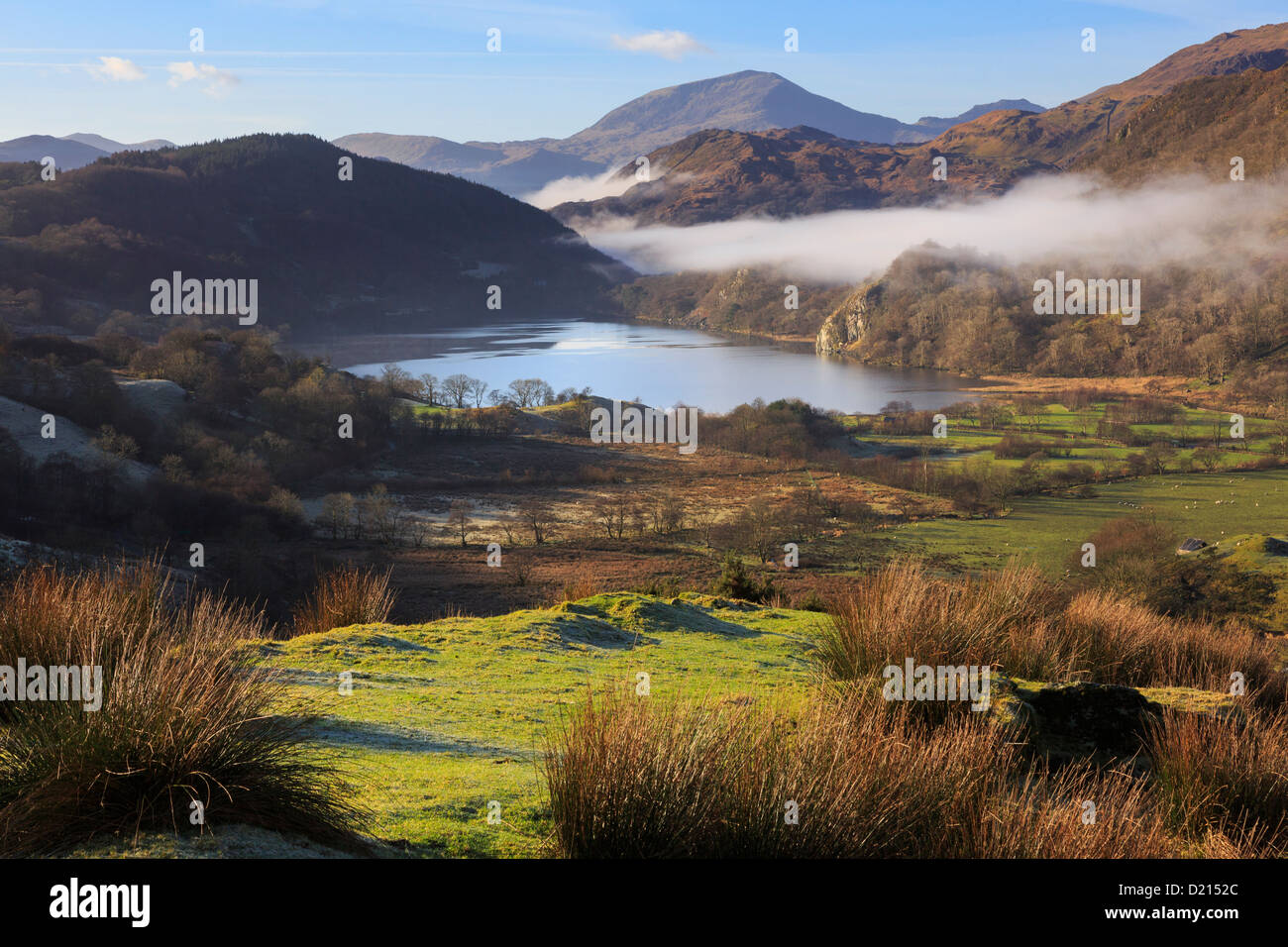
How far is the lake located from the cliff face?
6768 mm

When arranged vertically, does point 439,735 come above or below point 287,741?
below

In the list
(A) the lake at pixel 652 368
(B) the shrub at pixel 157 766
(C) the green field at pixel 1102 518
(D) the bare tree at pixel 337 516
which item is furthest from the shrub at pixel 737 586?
(A) the lake at pixel 652 368

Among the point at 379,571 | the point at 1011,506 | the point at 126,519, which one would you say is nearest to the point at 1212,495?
the point at 1011,506

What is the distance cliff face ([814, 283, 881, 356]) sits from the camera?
194m

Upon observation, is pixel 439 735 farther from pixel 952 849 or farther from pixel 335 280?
pixel 335 280

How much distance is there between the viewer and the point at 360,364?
127 meters

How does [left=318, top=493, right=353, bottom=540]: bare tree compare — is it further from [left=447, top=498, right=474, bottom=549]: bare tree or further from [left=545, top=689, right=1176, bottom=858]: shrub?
[left=545, top=689, right=1176, bottom=858]: shrub

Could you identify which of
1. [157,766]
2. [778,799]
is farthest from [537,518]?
[157,766]

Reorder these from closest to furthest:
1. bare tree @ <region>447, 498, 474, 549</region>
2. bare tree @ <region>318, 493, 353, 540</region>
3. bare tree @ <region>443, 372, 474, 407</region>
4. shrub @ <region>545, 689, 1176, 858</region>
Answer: shrub @ <region>545, 689, 1176, 858</region>, bare tree @ <region>318, 493, 353, 540</region>, bare tree @ <region>447, 498, 474, 549</region>, bare tree @ <region>443, 372, 474, 407</region>

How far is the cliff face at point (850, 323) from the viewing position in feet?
635

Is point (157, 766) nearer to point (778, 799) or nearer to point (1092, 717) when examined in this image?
point (778, 799)

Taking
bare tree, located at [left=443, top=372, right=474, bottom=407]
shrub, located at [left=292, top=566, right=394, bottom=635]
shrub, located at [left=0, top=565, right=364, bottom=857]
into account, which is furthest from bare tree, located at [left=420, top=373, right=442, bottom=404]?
shrub, located at [left=0, top=565, right=364, bottom=857]

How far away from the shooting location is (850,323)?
645ft
